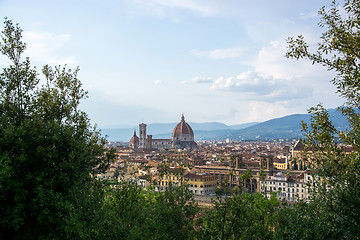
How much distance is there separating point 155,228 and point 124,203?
77.4 inches

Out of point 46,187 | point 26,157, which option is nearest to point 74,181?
point 46,187

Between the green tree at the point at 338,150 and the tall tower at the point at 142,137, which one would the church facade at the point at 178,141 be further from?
the green tree at the point at 338,150

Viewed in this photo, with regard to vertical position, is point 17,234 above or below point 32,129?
below

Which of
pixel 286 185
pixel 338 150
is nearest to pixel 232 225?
pixel 338 150

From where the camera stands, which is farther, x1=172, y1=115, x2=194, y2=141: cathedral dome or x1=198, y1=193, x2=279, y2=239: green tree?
x1=172, y1=115, x2=194, y2=141: cathedral dome

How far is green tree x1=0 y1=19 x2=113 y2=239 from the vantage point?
8867 millimetres

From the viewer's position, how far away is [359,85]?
7781mm

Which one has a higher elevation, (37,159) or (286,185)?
(37,159)

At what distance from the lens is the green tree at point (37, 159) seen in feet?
29.1

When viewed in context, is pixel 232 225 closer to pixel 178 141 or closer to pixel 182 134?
pixel 178 141

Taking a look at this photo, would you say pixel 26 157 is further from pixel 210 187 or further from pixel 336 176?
pixel 210 187

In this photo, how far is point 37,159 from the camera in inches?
377

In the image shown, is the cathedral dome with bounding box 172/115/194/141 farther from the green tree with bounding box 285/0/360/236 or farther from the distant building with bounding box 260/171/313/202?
the green tree with bounding box 285/0/360/236

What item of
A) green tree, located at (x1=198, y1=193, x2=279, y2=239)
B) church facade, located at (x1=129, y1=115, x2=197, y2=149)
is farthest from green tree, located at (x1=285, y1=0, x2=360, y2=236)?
church facade, located at (x1=129, y1=115, x2=197, y2=149)
